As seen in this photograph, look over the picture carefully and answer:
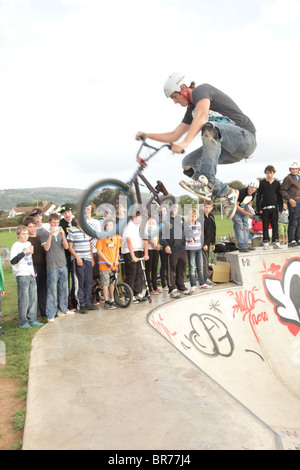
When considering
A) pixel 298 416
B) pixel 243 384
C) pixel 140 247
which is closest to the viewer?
pixel 298 416

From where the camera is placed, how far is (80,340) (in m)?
5.35

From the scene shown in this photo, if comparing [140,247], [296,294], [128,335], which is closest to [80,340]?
[128,335]

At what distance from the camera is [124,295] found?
7.52m

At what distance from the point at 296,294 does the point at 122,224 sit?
17.2 ft

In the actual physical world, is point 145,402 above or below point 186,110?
below

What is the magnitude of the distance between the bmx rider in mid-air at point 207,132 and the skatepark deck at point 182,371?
2.15 meters

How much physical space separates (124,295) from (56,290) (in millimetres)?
1332

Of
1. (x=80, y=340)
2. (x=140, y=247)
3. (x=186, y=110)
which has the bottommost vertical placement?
(x=80, y=340)

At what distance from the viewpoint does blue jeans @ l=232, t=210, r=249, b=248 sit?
29.5ft

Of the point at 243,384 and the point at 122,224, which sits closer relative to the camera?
the point at 122,224

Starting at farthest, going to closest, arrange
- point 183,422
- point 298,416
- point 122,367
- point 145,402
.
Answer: point 298,416 < point 122,367 < point 145,402 < point 183,422

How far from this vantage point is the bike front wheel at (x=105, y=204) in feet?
14.9

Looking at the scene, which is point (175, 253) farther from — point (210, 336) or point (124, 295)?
point (210, 336)
